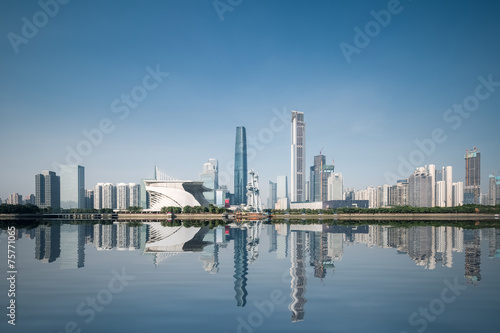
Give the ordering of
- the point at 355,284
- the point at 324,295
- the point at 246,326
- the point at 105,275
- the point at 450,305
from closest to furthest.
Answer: the point at 246,326, the point at 450,305, the point at 324,295, the point at 355,284, the point at 105,275

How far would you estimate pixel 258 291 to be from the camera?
16.9 meters

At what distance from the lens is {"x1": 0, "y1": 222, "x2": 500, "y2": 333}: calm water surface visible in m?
12.6

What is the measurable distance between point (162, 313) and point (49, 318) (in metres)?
4.04

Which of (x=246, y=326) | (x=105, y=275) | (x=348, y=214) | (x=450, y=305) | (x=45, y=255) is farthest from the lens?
(x=348, y=214)

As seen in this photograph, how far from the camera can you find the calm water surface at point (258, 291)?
1264cm

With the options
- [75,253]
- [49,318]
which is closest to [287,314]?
[49,318]

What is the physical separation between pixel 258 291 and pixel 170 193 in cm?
11166

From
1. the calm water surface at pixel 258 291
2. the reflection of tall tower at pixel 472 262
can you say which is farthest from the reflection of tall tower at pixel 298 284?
the reflection of tall tower at pixel 472 262

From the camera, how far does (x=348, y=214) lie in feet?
352

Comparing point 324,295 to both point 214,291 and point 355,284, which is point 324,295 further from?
point 214,291

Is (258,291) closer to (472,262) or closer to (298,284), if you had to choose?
(298,284)

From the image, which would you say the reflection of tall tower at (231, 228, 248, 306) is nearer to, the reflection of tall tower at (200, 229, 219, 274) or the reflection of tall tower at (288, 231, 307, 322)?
the reflection of tall tower at (200, 229, 219, 274)

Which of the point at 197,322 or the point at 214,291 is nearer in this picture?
the point at 197,322

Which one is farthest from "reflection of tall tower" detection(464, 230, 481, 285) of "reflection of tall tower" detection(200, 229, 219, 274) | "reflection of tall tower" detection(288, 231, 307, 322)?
"reflection of tall tower" detection(200, 229, 219, 274)
